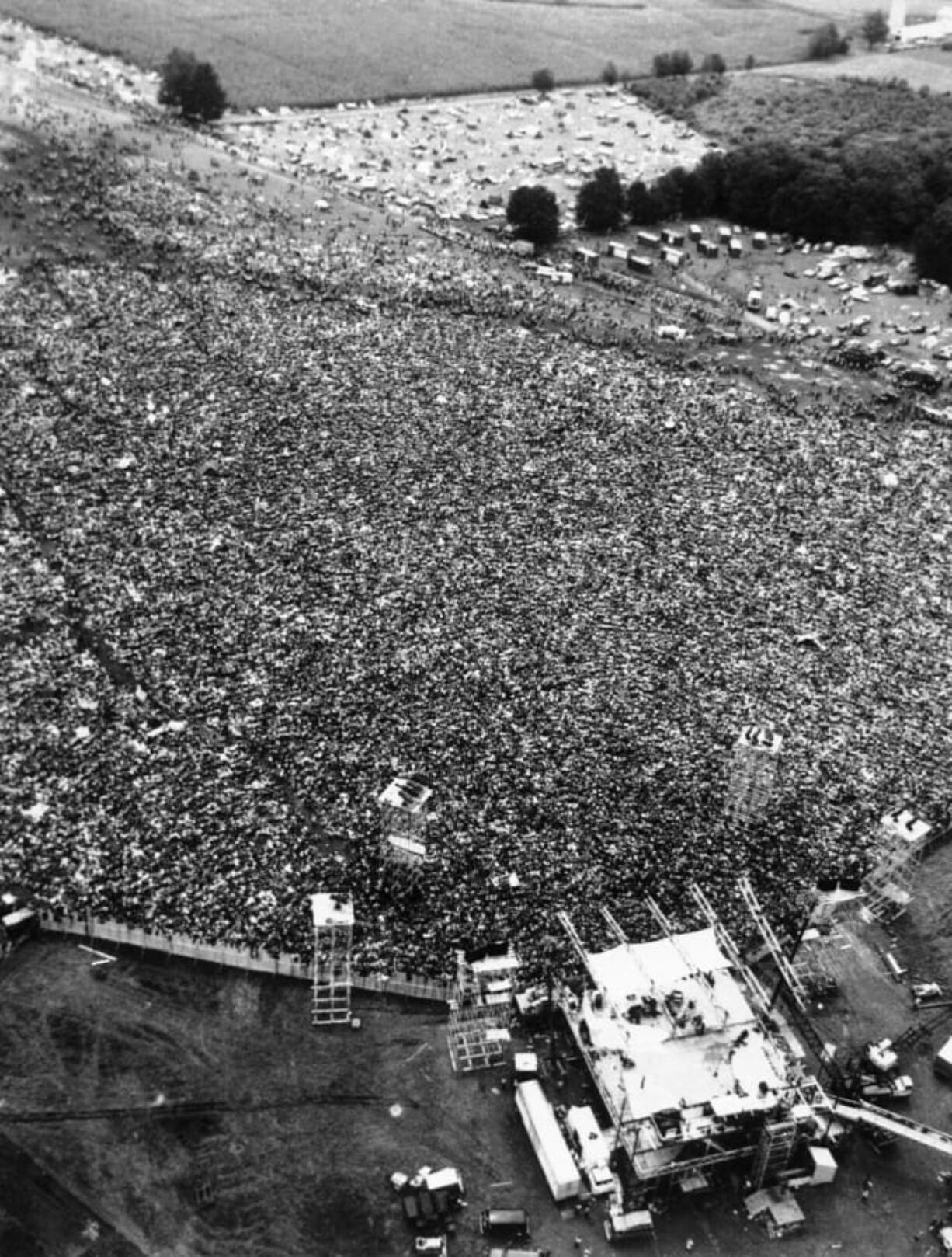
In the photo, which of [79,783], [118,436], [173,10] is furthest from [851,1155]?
[173,10]

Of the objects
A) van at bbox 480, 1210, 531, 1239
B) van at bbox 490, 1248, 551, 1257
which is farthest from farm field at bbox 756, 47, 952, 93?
van at bbox 490, 1248, 551, 1257

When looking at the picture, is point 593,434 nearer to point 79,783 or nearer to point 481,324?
point 481,324

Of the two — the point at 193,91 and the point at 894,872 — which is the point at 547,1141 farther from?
the point at 193,91

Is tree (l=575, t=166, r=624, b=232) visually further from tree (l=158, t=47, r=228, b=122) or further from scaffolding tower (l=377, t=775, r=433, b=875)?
scaffolding tower (l=377, t=775, r=433, b=875)

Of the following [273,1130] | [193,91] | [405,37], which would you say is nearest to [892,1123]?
[273,1130]

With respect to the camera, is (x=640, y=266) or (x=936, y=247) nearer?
(x=936, y=247)

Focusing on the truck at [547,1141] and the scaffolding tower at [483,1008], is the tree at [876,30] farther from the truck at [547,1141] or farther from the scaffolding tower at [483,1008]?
the truck at [547,1141]
